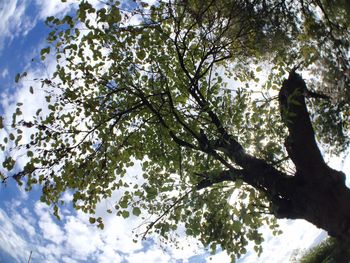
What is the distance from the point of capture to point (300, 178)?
7.55 meters

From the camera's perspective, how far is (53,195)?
28.2 feet

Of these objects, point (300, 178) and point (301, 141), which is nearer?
point (300, 178)

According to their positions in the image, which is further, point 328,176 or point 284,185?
point 284,185

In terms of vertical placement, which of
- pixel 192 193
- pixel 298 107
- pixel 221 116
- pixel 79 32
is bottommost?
pixel 192 193

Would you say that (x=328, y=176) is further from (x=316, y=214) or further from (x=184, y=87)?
(x=184, y=87)

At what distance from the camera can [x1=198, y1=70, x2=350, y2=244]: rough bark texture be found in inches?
266

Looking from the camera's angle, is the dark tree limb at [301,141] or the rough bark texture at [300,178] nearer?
the rough bark texture at [300,178]

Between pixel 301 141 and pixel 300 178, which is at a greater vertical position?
pixel 301 141

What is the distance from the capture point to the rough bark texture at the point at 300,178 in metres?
6.75

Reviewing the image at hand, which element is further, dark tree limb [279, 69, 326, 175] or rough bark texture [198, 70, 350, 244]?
dark tree limb [279, 69, 326, 175]

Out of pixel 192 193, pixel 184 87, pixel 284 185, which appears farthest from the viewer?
pixel 184 87

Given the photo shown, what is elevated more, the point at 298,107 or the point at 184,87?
the point at 184,87

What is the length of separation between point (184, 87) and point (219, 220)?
4356mm

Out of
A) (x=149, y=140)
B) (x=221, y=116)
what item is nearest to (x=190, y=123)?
(x=221, y=116)
